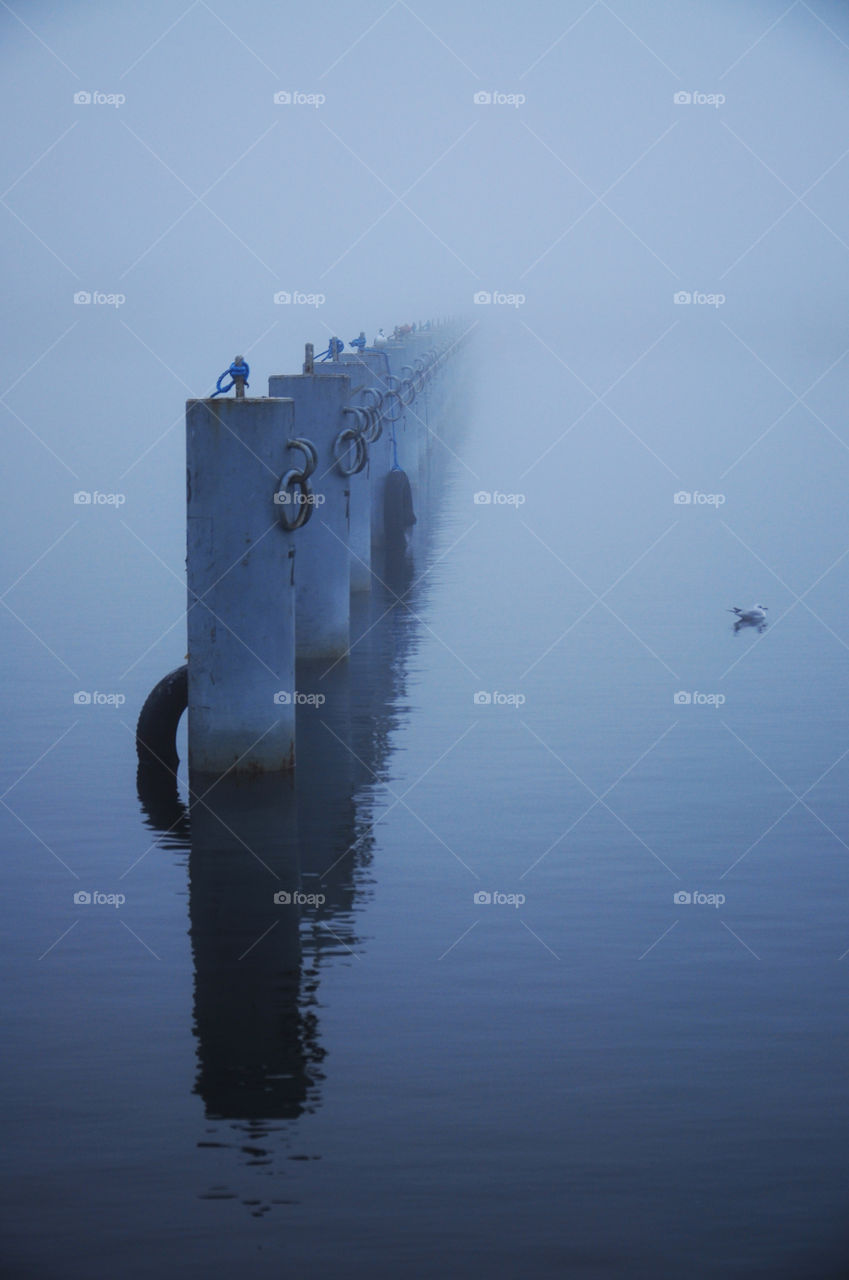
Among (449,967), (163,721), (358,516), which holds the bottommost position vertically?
(449,967)

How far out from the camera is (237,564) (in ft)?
51.1

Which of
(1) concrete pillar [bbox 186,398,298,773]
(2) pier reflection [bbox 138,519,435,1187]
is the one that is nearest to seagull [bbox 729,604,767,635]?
(2) pier reflection [bbox 138,519,435,1187]

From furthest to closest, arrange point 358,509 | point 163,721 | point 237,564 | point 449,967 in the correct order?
1. point 358,509
2. point 163,721
3. point 237,564
4. point 449,967

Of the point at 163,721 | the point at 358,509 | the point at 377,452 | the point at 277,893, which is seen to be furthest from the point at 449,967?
the point at 377,452

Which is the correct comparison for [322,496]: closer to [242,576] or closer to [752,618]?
[242,576]

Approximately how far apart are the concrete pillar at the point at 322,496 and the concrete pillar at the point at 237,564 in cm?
486

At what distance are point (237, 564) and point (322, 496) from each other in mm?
5527

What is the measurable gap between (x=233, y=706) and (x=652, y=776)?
12.7ft

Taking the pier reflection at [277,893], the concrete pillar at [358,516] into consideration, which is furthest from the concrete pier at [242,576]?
the concrete pillar at [358,516]

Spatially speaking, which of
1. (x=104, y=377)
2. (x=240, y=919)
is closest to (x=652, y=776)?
(x=240, y=919)

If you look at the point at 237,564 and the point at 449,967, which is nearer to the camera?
the point at 449,967

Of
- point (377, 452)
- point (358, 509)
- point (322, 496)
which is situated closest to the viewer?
point (322, 496)

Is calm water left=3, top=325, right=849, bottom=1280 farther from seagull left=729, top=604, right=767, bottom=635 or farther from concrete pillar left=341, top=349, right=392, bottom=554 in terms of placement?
concrete pillar left=341, top=349, right=392, bottom=554

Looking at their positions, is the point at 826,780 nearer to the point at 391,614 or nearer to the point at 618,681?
the point at 618,681
